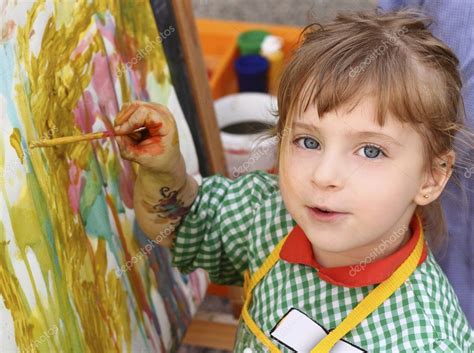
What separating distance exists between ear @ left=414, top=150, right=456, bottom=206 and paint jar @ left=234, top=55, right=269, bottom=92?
4.40 feet

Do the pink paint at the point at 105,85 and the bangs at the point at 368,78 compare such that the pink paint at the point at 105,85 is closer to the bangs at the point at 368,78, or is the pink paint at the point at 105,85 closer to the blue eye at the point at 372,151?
the bangs at the point at 368,78

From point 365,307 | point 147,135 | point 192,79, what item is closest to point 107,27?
point 147,135

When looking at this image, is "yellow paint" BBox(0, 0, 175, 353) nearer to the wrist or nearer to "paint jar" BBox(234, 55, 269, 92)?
the wrist

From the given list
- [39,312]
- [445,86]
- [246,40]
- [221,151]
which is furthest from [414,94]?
[246,40]

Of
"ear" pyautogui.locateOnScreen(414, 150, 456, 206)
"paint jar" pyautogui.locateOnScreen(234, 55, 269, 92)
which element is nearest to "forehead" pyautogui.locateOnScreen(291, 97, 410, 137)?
"ear" pyautogui.locateOnScreen(414, 150, 456, 206)

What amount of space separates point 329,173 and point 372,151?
68 millimetres

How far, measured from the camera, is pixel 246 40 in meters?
2.43

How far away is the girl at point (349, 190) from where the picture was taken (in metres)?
0.97

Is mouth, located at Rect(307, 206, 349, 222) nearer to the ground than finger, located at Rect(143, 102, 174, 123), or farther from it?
nearer to the ground

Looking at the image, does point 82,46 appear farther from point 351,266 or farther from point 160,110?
point 351,266

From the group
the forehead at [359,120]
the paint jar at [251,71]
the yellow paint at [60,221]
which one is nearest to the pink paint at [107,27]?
the yellow paint at [60,221]

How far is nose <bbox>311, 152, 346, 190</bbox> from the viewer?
950mm

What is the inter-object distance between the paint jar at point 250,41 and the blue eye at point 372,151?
4.86ft

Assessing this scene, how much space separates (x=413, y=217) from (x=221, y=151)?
0.56 metres
